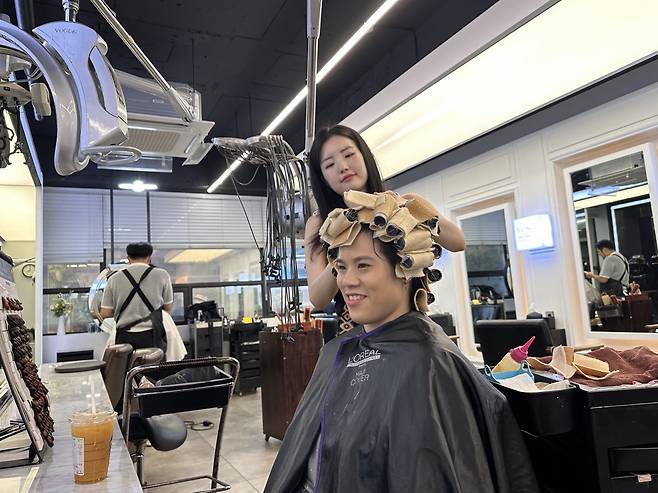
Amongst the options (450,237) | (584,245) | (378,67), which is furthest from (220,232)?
(450,237)

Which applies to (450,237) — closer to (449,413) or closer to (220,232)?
(449,413)

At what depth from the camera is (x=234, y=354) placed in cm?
643

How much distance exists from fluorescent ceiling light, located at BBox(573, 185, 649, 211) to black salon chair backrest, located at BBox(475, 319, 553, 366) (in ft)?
4.89

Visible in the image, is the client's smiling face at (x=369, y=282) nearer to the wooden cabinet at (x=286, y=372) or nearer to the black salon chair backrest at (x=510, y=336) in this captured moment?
the black salon chair backrest at (x=510, y=336)

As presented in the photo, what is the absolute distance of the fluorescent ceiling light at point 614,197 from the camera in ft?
12.4

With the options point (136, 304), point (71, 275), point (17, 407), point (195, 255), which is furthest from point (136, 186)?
point (17, 407)

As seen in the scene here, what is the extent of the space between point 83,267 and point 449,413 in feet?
22.8

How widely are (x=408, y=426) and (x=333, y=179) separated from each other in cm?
76

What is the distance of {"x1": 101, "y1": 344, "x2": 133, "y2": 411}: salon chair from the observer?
294cm

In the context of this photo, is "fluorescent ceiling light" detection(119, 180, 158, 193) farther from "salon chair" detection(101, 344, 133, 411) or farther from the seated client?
the seated client

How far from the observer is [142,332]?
357cm

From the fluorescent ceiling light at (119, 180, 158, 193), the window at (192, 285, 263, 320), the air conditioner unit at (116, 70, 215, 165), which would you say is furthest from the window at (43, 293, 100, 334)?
the air conditioner unit at (116, 70, 215, 165)

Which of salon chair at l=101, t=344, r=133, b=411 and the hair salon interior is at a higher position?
the hair salon interior

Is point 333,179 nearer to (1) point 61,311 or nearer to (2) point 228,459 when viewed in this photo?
(2) point 228,459
